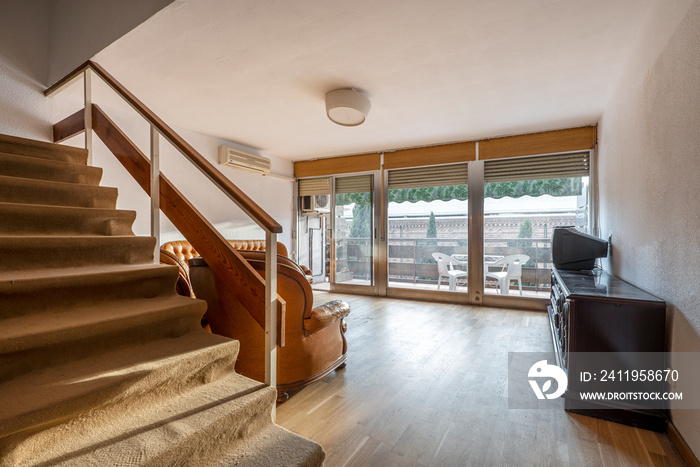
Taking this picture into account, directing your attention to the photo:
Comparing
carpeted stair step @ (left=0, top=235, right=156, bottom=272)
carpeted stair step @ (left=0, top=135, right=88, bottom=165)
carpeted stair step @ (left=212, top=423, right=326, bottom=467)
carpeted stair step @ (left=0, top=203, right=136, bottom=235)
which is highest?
carpeted stair step @ (left=0, top=135, right=88, bottom=165)

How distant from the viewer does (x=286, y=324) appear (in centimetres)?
219

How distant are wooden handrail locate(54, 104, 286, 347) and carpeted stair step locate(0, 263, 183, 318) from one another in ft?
0.83

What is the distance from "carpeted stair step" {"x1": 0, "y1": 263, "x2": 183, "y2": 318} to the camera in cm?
136

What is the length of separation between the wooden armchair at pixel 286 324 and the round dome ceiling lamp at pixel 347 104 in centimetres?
185

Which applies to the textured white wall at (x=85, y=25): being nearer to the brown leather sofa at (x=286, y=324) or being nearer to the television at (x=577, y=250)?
the brown leather sofa at (x=286, y=324)

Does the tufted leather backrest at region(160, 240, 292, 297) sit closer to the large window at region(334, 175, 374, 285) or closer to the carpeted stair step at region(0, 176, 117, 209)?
the carpeted stair step at region(0, 176, 117, 209)

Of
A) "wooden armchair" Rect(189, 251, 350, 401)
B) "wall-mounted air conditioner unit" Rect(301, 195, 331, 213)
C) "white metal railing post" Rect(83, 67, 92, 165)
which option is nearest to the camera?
"wooden armchair" Rect(189, 251, 350, 401)

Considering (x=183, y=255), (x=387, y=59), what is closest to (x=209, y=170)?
(x=387, y=59)

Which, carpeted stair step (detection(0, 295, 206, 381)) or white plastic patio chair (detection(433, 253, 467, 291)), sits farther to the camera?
white plastic patio chair (detection(433, 253, 467, 291))

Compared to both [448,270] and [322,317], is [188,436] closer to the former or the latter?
[322,317]

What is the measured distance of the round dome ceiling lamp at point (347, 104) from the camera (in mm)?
3195

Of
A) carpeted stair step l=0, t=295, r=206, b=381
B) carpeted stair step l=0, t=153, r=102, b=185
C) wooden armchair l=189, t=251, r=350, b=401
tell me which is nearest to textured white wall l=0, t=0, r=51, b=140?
carpeted stair step l=0, t=153, r=102, b=185

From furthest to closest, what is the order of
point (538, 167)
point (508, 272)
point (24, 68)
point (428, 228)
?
1. point (428, 228)
2. point (508, 272)
3. point (538, 167)
4. point (24, 68)

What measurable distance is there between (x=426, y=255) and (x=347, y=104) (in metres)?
3.16
